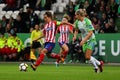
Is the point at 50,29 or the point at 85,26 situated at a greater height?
the point at 85,26

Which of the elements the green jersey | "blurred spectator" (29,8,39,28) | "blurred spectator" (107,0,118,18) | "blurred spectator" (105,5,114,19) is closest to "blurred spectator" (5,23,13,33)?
"blurred spectator" (29,8,39,28)

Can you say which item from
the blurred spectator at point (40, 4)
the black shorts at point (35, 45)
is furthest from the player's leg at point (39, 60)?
the blurred spectator at point (40, 4)

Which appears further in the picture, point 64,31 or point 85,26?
point 64,31

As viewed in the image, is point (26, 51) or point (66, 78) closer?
point (66, 78)

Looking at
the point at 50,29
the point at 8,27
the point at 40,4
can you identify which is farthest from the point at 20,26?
the point at 50,29

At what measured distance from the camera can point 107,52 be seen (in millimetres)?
27203

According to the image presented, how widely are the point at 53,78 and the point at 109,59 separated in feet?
41.1

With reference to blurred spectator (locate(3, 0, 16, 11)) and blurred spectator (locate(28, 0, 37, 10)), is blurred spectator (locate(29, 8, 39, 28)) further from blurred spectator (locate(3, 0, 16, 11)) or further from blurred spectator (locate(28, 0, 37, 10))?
blurred spectator (locate(3, 0, 16, 11))

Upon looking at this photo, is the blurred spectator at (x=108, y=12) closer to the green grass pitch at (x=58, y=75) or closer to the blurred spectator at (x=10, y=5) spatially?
the blurred spectator at (x=10, y=5)

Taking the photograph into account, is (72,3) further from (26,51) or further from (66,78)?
(66,78)

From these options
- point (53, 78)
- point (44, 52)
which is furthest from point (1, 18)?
point (53, 78)

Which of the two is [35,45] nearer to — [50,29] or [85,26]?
[50,29]

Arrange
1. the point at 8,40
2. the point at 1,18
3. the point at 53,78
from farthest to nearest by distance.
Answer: the point at 1,18 < the point at 8,40 < the point at 53,78

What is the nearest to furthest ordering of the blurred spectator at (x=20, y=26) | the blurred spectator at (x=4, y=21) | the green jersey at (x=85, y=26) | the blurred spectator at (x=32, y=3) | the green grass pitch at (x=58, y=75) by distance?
the green grass pitch at (x=58, y=75), the green jersey at (x=85, y=26), the blurred spectator at (x=20, y=26), the blurred spectator at (x=4, y=21), the blurred spectator at (x=32, y=3)
